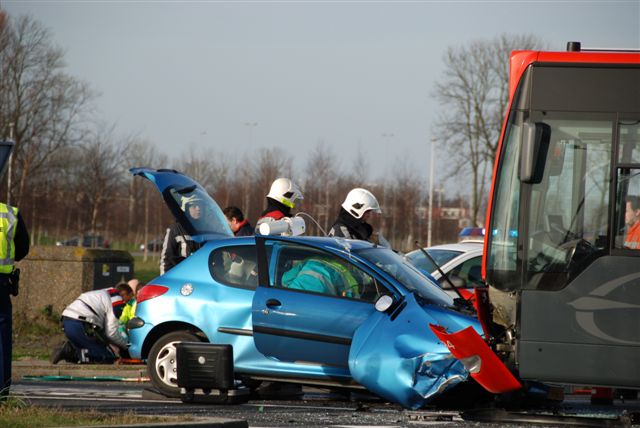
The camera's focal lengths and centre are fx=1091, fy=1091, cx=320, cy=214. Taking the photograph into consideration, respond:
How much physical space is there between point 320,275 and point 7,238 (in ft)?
9.46

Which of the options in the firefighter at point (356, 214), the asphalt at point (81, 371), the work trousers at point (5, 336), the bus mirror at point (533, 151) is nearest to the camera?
the bus mirror at point (533, 151)

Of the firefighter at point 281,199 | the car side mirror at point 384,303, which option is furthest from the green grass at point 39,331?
the car side mirror at point 384,303

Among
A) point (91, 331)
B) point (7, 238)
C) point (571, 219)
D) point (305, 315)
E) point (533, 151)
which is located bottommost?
point (91, 331)

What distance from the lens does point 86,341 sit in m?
14.7

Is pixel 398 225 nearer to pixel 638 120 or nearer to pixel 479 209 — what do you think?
pixel 479 209

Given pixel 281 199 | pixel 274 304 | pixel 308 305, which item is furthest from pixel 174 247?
pixel 308 305

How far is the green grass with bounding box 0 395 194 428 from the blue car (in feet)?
7.04

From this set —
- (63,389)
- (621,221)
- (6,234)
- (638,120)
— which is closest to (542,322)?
(621,221)

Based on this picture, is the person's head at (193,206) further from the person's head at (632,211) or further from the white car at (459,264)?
the person's head at (632,211)

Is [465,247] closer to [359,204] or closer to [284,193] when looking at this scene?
[359,204]

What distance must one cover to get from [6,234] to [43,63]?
27743mm

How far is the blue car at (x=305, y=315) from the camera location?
930 cm

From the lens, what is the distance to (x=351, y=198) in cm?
1245

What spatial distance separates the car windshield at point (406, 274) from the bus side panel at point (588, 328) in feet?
6.11
